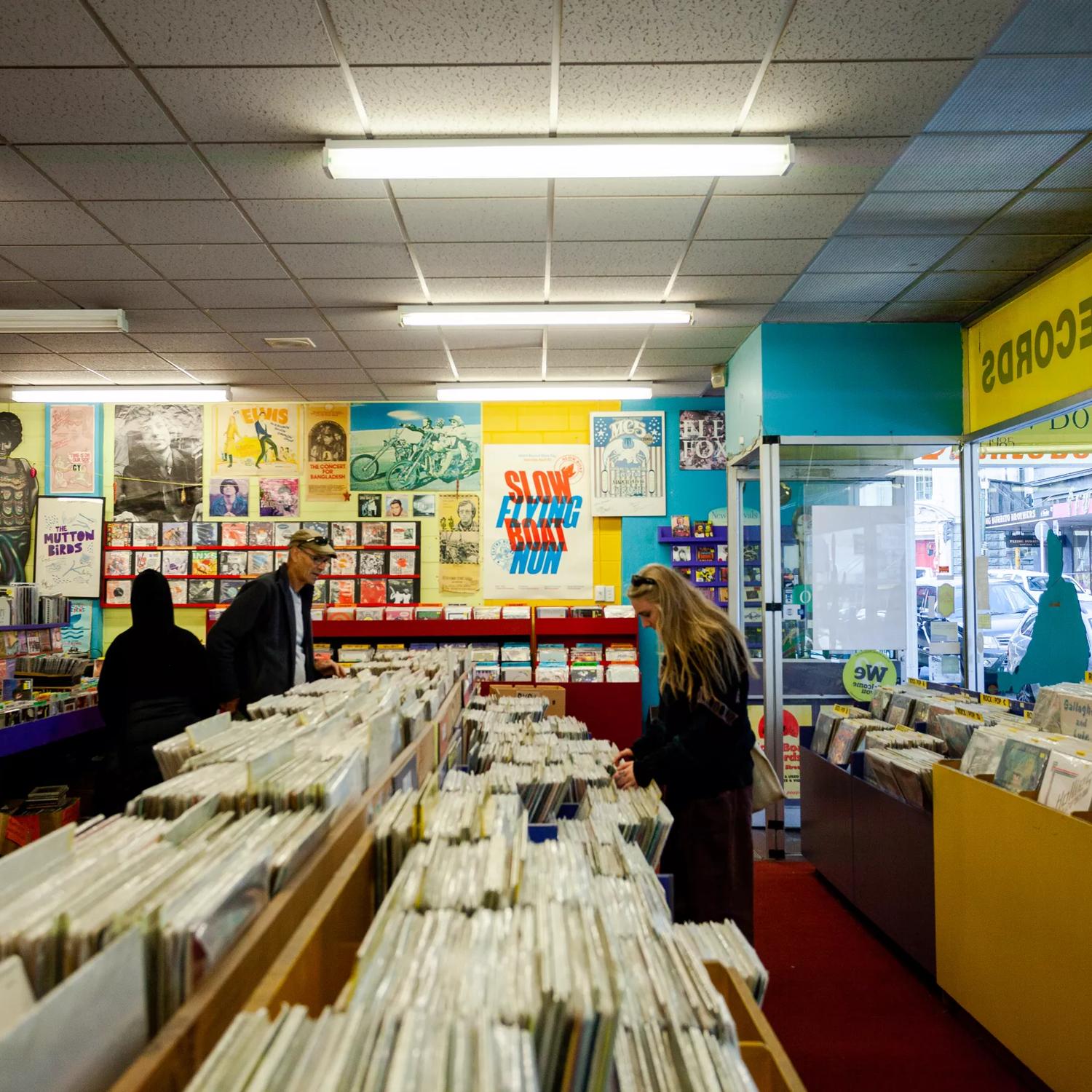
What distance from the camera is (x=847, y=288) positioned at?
4598mm

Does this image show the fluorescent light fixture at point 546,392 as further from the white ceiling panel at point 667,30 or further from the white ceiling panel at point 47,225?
the white ceiling panel at point 667,30

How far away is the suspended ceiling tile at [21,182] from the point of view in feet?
10.1

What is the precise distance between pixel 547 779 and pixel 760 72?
2.35 meters

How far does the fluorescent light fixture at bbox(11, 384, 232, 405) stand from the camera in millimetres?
6488

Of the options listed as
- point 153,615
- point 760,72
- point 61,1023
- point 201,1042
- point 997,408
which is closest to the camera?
point 61,1023

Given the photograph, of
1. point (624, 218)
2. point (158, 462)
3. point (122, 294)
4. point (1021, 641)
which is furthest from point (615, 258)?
point (158, 462)

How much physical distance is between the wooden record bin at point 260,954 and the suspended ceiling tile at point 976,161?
3.24 m

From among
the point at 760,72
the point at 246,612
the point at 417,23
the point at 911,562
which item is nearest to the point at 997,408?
the point at 911,562

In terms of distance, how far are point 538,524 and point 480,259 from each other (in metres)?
3.23

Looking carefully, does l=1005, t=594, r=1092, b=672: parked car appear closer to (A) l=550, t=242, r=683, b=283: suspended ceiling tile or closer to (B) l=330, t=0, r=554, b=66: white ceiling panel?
(A) l=550, t=242, r=683, b=283: suspended ceiling tile

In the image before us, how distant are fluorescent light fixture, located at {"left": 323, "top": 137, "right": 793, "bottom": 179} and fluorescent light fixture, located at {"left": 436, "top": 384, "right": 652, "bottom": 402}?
331cm

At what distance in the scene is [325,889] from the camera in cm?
111

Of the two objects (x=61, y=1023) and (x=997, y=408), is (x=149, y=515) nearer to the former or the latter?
(x=997, y=408)

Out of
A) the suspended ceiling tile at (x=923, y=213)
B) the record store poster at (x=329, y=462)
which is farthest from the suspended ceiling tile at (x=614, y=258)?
the record store poster at (x=329, y=462)
